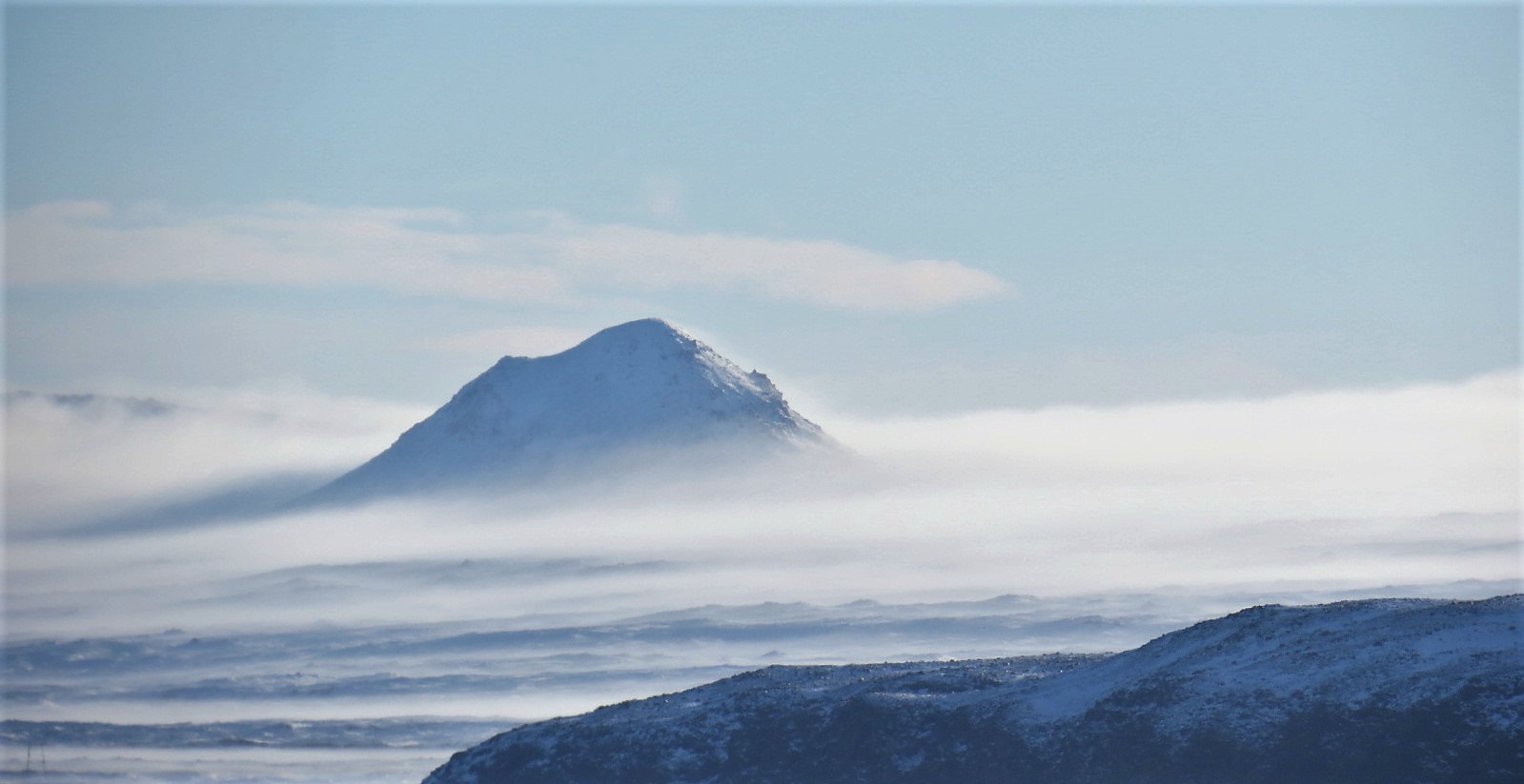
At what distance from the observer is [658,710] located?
10350 cm

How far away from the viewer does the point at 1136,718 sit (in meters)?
87.5

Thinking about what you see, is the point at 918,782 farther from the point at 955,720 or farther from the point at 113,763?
the point at 113,763

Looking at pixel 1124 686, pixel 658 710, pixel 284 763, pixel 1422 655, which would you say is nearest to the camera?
pixel 1422 655

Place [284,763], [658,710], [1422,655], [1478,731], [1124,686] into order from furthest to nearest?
1. [284,763]
2. [658,710]
3. [1124,686]
4. [1422,655]
5. [1478,731]

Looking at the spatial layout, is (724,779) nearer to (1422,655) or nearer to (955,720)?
(955,720)

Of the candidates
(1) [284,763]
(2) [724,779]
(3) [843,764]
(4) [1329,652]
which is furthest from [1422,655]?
(1) [284,763]

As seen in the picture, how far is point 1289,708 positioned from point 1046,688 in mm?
13966

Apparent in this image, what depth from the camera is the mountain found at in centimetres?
8075

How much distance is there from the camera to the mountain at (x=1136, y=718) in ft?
265

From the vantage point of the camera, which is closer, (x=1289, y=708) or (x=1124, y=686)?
(x=1289, y=708)

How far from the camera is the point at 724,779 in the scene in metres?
95.0

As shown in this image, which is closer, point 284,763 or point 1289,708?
point 1289,708

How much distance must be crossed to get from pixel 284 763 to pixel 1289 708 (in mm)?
125006

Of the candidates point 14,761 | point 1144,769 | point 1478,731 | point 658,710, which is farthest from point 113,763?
point 1478,731
